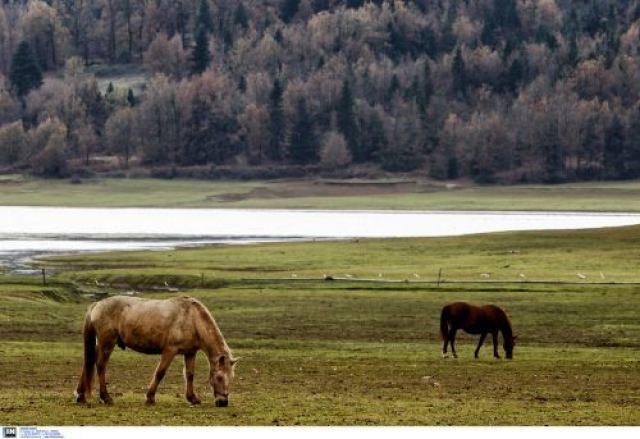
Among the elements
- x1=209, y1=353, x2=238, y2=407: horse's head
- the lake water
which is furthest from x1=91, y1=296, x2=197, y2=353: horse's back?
the lake water

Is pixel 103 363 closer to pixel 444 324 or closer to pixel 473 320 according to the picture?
pixel 444 324

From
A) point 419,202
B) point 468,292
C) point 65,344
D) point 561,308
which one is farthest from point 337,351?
point 419,202

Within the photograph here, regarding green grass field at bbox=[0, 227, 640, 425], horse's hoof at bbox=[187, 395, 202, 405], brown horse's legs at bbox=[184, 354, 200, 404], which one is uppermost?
brown horse's legs at bbox=[184, 354, 200, 404]

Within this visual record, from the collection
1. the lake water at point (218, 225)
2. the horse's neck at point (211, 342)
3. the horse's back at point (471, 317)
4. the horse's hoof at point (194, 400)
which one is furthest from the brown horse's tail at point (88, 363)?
the lake water at point (218, 225)

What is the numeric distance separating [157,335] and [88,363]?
1410 millimetres

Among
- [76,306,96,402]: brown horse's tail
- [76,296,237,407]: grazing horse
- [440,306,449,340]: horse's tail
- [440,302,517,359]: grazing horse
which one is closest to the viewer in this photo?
[76,296,237,407]: grazing horse

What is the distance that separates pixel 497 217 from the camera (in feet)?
532

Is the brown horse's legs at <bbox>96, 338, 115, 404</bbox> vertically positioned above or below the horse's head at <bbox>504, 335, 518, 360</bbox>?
above

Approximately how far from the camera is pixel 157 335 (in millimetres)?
27812

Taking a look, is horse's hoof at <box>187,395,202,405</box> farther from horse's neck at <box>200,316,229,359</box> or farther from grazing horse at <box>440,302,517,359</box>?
grazing horse at <box>440,302,517,359</box>

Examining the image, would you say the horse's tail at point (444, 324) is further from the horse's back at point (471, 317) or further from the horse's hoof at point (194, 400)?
the horse's hoof at point (194, 400)

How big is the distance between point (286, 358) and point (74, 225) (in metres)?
105

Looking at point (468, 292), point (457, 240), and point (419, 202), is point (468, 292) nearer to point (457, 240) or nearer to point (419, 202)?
point (457, 240)

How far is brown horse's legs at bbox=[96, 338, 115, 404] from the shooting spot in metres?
27.8
